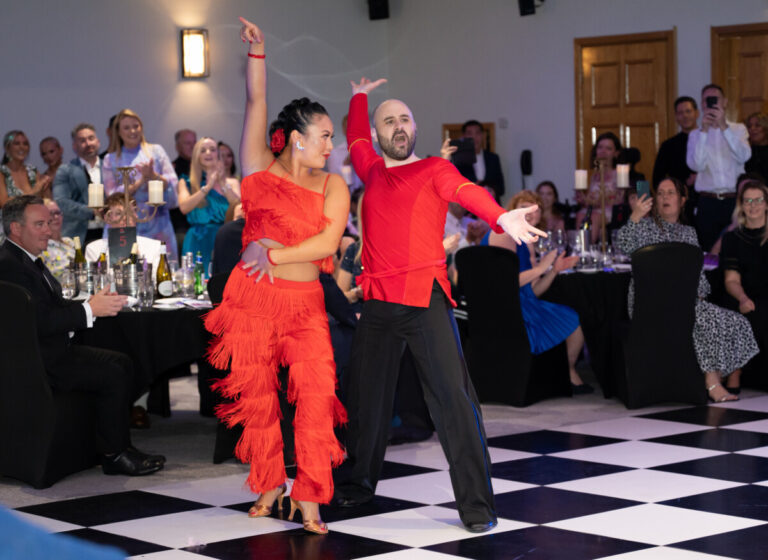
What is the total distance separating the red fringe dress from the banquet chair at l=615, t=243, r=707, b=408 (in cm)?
256

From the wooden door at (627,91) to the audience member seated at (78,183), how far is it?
4.82 meters

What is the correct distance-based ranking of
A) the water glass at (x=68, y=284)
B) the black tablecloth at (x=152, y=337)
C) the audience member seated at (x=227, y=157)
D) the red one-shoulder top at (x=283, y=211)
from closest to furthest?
the red one-shoulder top at (x=283, y=211) → the black tablecloth at (x=152, y=337) → the water glass at (x=68, y=284) → the audience member seated at (x=227, y=157)

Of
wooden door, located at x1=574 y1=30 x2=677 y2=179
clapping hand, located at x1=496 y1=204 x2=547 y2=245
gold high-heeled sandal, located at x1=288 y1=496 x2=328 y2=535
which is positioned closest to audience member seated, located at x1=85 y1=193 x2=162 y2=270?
gold high-heeled sandal, located at x1=288 y1=496 x2=328 y2=535

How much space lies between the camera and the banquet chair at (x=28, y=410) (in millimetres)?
4238

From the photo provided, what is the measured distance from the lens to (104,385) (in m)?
4.48

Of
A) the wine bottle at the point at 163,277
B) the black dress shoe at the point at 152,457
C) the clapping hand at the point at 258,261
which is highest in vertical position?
the clapping hand at the point at 258,261

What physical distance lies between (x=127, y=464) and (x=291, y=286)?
1.37 m

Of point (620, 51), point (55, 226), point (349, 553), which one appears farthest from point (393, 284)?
point (620, 51)

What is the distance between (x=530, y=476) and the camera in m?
4.28

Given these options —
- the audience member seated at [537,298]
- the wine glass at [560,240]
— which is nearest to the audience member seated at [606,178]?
the wine glass at [560,240]

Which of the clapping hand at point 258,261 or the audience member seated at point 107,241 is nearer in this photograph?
the clapping hand at point 258,261

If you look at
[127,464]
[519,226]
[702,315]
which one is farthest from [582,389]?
[519,226]

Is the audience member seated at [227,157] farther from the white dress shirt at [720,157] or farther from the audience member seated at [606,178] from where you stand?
the white dress shirt at [720,157]

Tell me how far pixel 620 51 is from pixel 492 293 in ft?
17.9
